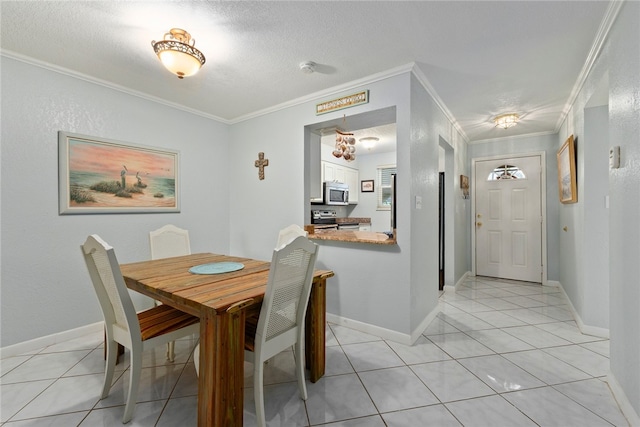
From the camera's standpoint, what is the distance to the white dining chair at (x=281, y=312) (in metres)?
1.37

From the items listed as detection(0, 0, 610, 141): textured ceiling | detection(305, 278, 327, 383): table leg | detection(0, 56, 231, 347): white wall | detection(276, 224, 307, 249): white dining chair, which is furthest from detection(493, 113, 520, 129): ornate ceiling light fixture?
detection(0, 56, 231, 347): white wall

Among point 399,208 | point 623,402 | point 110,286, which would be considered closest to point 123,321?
point 110,286

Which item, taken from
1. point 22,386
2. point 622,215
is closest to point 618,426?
point 622,215

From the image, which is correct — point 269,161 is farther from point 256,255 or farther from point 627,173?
point 627,173

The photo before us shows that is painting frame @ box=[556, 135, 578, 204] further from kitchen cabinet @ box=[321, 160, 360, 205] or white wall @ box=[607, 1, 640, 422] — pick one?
kitchen cabinet @ box=[321, 160, 360, 205]

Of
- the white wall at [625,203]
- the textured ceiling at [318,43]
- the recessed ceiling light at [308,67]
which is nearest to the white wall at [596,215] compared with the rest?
the textured ceiling at [318,43]

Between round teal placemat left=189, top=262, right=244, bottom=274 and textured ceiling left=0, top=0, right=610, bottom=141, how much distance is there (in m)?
1.66

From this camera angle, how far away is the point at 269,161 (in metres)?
3.34

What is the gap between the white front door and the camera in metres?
4.34

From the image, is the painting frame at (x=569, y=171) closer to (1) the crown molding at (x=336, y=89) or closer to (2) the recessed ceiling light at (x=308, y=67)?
(1) the crown molding at (x=336, y=89)

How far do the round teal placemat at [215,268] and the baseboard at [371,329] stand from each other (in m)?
1.25

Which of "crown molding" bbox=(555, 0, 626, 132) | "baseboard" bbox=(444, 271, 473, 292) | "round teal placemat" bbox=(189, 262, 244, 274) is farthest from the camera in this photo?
"baseboard" bbox=(444, 271, 473, 292)

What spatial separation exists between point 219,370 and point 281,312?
393 millimetres

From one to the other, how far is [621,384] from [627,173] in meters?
1.23
